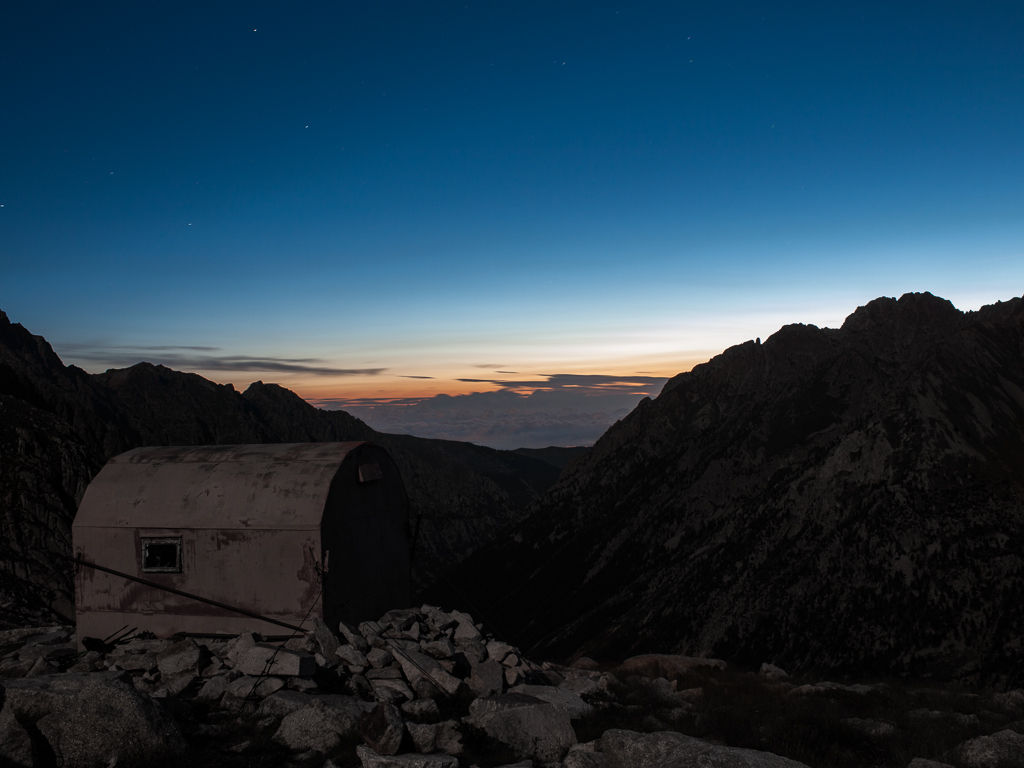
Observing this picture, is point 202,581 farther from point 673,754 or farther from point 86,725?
point 673,754

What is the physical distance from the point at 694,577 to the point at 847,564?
51.1ft

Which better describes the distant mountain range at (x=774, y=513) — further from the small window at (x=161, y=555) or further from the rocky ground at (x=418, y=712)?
the small window at (x=161, y=555)

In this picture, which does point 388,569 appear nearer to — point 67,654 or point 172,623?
point 172,623

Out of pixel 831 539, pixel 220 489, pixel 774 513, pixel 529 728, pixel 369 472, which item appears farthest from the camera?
pixel 774 513

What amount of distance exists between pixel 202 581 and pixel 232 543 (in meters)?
1.17

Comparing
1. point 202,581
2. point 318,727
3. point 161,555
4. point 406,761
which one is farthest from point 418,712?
point 161,555

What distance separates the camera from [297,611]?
15.0 m

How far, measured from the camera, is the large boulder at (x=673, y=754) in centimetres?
854

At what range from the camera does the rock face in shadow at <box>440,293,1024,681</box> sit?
43.8 meters

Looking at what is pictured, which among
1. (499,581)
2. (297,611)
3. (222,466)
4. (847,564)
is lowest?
(499,581)

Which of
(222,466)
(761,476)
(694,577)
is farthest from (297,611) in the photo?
(761,476)

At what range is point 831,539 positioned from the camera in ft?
178

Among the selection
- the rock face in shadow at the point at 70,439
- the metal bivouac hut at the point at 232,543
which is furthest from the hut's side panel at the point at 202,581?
the rock face in shadow at the point at 70,439

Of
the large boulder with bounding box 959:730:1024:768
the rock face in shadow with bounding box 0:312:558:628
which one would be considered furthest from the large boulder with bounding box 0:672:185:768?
→ the large boulder with bounding box 959:730:1024:768
